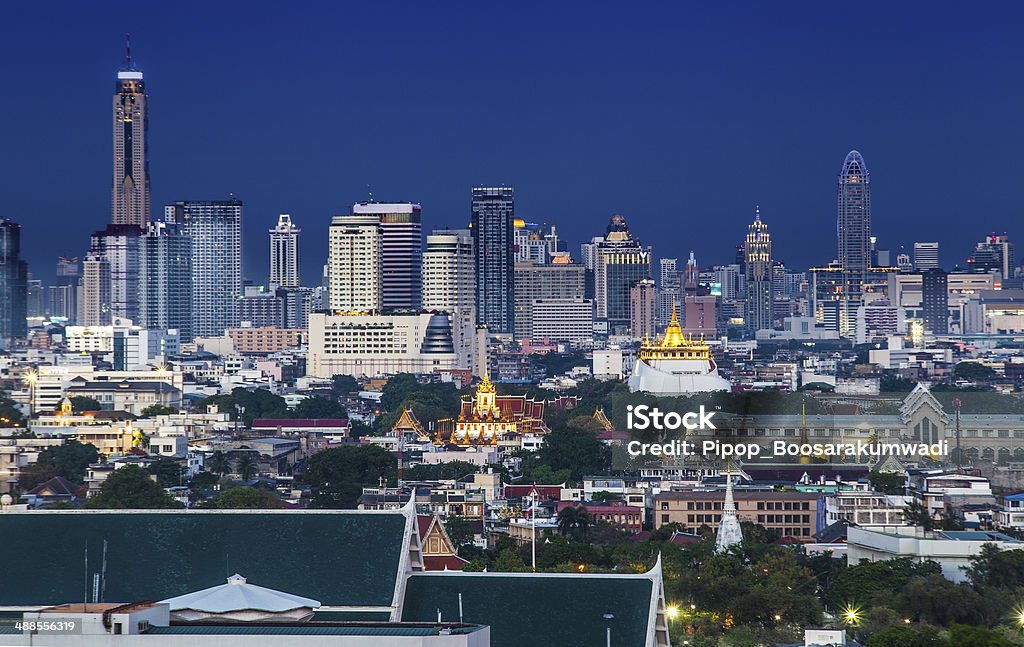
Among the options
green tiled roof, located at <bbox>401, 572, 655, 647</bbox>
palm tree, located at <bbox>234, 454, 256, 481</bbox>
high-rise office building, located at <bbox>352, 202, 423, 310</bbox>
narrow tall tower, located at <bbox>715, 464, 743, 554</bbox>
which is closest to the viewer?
green tiled roof, located at <bbox>401, 572, 655, 647</bbox>

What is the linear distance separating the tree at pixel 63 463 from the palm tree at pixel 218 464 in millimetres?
2635

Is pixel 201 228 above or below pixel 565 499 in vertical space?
above

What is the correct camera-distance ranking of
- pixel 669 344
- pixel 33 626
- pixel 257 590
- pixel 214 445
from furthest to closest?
1. pixel 669 344
2. pixel 214 445
3. pixel 257 590
4. pixel 33 626

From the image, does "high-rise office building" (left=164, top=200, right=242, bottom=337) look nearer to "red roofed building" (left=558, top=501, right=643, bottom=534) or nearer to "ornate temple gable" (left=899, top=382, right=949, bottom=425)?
"ornate temple gable" (left=899, top=382, right=949, bottom=425)

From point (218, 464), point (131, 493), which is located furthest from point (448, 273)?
point (131, 493)

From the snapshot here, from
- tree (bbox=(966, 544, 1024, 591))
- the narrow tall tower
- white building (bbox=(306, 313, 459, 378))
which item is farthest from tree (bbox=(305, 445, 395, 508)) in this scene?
white building (bbox=(306, 313, 459, 378))

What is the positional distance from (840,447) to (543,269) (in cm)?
13856

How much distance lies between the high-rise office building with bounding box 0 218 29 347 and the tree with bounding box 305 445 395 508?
112301 millimetres

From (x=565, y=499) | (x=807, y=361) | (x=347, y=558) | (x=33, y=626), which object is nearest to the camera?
(x=33, y=626)

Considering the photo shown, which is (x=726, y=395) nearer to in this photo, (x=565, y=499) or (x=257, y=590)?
(x=565, y=499)

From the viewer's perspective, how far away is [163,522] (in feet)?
81.6

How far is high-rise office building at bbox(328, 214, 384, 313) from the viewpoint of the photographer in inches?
5906

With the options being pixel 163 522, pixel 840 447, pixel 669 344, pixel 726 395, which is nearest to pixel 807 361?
pixel 669 344

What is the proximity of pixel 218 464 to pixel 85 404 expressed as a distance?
1012 inches
